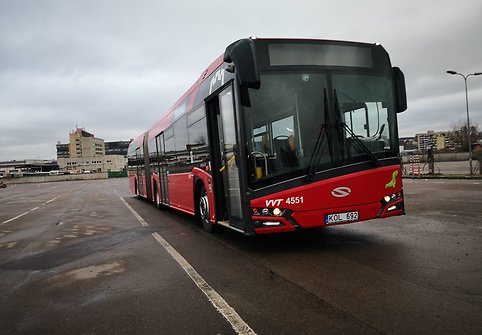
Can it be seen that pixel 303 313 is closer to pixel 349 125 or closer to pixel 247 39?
pixel 349 125

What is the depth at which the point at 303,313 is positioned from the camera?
382 cm

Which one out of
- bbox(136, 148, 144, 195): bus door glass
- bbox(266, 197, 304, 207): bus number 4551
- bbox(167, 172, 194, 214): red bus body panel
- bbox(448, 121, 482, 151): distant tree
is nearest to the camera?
bbox(266, 197, 304, 207): bus number 4551

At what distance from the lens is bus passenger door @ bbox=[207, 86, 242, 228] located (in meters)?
6.60

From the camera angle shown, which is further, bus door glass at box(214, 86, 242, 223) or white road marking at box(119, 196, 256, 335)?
bus door glass at box(214, 86, 242, 223)

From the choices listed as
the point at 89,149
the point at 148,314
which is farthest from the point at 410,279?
the point at 89,149

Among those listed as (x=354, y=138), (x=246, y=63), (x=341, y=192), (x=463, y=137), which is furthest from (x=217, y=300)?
(x=463, y=137)

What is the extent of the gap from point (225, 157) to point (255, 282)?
277 centimetres

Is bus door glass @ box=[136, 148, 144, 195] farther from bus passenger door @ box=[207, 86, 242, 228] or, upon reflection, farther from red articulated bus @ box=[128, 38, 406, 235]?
red articulated bus @ box=[128, 38, 406, 235]

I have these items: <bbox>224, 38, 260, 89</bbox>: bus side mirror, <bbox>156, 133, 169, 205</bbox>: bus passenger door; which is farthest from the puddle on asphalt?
<bbox>156, 133, 169, 205</bbox>: bus passenger door

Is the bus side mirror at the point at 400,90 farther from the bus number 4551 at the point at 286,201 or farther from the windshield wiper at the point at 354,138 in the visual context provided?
the bus number 4551 at the point at 286,201

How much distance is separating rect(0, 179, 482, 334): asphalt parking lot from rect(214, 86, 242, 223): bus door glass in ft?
2.67

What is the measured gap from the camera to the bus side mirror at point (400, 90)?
6.73 metres

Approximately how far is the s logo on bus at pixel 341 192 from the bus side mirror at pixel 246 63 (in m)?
1.96

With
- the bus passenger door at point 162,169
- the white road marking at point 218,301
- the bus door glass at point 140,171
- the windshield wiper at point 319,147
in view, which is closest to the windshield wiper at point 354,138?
the windshield wiper at point 319,147
